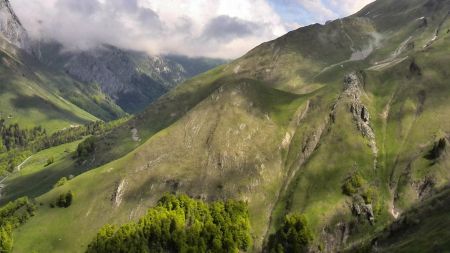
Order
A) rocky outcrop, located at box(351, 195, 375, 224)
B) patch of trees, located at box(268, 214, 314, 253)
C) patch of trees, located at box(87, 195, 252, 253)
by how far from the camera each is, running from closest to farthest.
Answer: patch of trees, located at box(268, 214, 314, 253) < patch of trees, located at box(87, 195, 252, 253) < rocky outcrop, located at box(351, 195, 375, 224)

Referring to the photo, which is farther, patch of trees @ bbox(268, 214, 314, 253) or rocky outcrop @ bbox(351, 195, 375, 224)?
rocky outcrop @ bbox(351, 195, 375, 224)

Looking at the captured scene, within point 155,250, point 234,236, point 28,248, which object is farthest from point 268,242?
point 28,248

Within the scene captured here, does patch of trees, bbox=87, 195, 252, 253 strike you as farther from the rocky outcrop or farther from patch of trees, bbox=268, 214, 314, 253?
the rocky outcrop

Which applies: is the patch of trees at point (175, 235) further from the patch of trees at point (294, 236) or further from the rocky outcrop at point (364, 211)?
the rocky outcrop at point (364, 211)

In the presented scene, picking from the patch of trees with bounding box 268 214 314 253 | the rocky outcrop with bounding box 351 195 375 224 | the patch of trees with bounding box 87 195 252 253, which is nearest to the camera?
the patch of trees with bounding box 268 214 314 253

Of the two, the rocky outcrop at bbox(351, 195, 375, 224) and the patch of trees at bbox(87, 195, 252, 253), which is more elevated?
the rocky outcrop at bbox(351, 195, 375, 224)

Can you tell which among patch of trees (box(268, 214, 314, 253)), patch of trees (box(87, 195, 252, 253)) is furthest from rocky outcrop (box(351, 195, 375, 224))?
patch of trees (box(87, 195, 252, 253))
